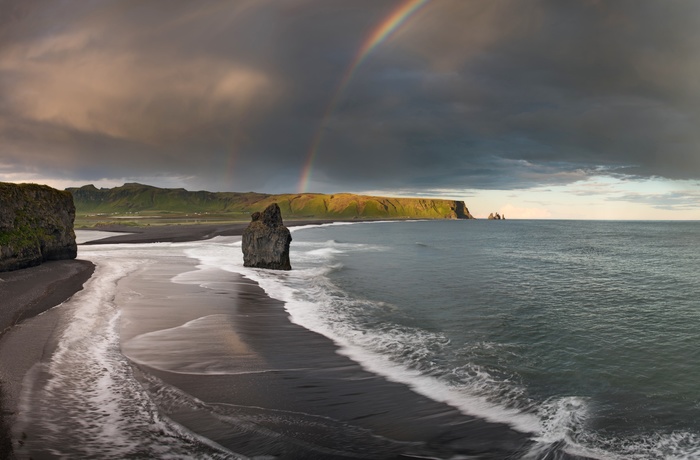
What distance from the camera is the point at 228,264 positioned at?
3981 centimetres

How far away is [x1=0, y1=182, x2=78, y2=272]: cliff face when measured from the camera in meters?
30.3

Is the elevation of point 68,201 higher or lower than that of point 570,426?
higher

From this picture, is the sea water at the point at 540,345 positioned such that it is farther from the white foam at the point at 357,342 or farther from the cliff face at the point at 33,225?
the cliff face at the point at 33,225

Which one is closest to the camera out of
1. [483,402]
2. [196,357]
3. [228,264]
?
[483,402]

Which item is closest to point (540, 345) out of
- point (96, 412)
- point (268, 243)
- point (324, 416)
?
point (324, 416)

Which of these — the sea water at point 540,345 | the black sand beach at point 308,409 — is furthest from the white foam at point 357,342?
the black sand beach at point 308,409

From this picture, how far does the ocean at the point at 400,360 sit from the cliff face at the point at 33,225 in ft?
21.1

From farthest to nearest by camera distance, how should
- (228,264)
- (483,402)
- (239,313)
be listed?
1. (228,264)
2. (239,313)
3. (483,402)

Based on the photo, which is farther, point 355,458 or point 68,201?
point 68,201

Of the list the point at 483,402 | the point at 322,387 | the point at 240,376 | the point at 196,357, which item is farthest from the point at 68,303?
the point at 483,402

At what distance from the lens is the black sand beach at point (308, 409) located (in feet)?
26.0

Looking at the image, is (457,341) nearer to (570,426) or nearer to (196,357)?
(570,426)

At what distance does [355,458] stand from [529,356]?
374 inches

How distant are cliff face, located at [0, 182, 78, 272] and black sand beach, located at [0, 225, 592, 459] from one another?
60.3ft
